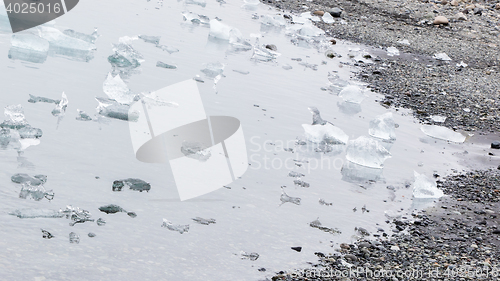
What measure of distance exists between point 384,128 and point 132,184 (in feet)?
11.1

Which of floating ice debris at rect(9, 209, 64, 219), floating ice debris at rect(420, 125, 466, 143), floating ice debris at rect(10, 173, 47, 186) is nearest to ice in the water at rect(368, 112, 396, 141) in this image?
floating ice debris at rect(420, 125, 466, 143)

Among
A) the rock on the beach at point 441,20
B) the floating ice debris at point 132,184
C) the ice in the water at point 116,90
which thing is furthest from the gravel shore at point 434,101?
the ice in the water at point 116,90

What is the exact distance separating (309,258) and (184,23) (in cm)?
779

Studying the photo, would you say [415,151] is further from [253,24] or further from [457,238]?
[253,24]

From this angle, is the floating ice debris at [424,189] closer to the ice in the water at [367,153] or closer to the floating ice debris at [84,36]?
the ice in the water at [367,153]

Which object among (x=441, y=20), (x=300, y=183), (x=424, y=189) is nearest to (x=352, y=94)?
(x=424, y=189)

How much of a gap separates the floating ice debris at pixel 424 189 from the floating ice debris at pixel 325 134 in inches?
44.7

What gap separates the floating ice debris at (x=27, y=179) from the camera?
145 inches

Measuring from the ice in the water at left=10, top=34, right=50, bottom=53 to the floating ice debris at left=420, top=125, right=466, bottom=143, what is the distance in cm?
503

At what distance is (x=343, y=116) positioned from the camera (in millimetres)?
6859

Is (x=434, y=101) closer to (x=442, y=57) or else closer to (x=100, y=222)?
(x=442, y=57)

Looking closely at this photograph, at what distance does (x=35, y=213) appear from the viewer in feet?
11.0

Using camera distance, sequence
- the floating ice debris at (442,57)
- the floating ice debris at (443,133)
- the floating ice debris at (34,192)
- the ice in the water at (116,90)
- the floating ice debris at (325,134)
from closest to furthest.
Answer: the floating ice debris at (34,192)
the ice in the water at (116,90)
the floating ice debris at (325,134)
the floating ice debris at (443,133)
the floating ice debris at (442,57)

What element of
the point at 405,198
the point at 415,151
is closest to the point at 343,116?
the point at 415,151
